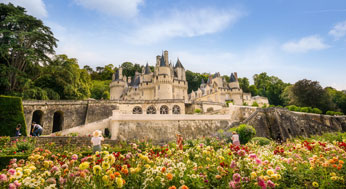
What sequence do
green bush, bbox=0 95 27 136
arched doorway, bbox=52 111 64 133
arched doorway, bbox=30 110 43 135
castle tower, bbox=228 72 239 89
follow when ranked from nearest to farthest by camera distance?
green bush, bbox=0 95 27 136 < arched doorway, bbox=30 110 43 135 < arched doorway, bbox=52 111 64 133 < castle tower, bbox=228 72 239 89

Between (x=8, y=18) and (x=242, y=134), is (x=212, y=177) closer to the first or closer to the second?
(x=242, y=134)

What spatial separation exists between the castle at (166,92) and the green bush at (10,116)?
12.8m

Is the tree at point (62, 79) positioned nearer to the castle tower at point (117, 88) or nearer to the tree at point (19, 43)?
the tree at point (19, 43)

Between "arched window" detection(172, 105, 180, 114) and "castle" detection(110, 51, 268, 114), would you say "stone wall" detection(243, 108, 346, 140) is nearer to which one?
"castle" detection(110, 51, 268, 114)

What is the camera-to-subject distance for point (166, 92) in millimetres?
33438

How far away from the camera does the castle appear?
89.5ft

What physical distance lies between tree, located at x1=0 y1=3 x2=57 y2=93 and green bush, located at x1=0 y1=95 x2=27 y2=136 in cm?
955

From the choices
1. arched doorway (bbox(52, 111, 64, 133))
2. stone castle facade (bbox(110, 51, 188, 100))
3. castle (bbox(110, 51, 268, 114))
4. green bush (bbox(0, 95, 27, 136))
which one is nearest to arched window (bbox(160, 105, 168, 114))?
castle (bbox(110, 51, 268, 114))

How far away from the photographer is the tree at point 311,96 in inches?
1446

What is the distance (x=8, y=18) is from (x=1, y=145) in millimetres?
19943

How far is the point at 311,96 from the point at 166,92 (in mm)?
28183

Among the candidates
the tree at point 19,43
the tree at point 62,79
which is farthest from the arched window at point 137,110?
the tree at point 19,43

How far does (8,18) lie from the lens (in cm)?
2291

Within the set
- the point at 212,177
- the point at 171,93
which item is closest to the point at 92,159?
the point at 212,177
